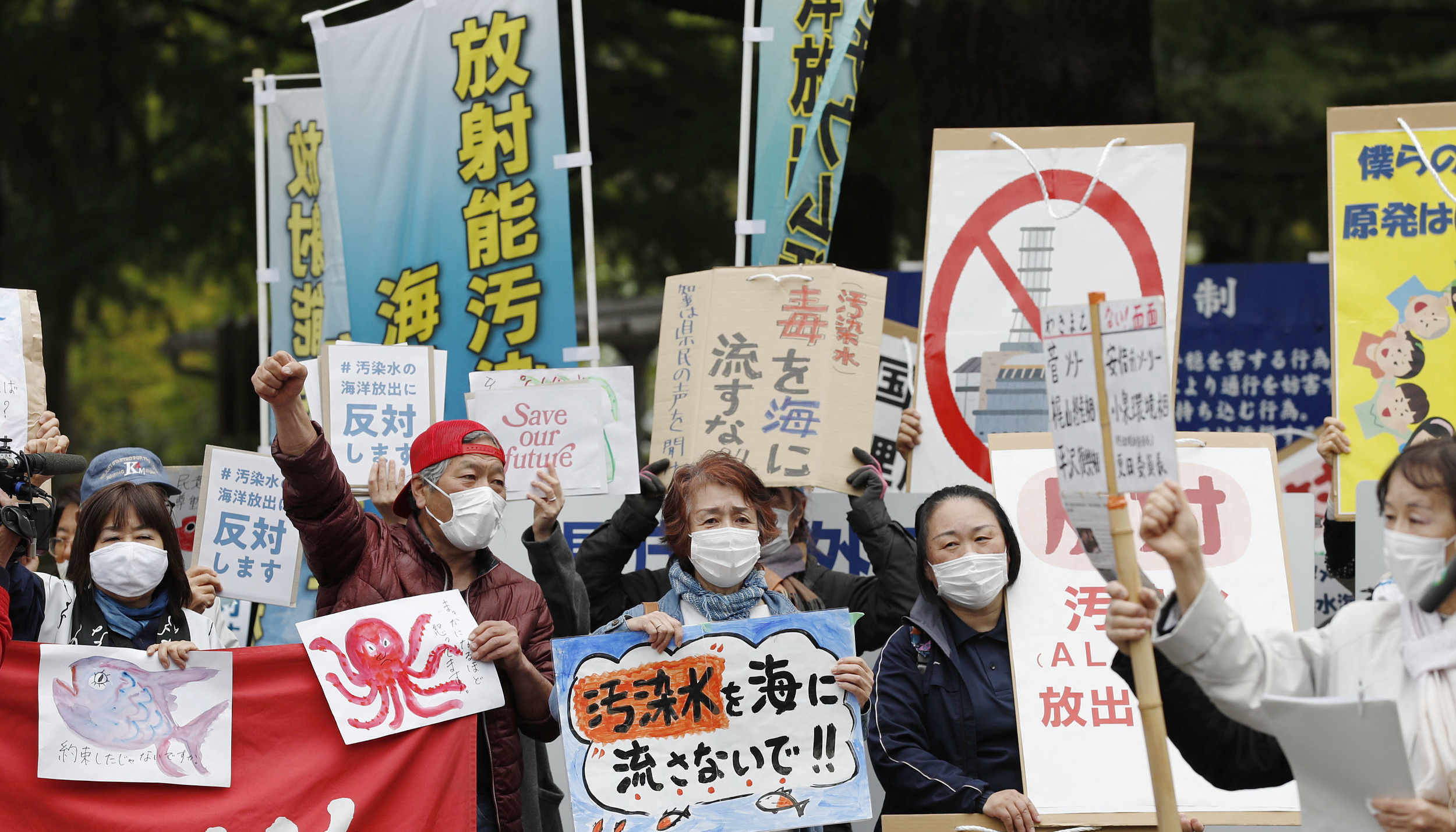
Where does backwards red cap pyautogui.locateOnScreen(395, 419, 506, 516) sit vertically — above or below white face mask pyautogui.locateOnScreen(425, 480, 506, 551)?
above

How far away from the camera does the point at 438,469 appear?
4348mm

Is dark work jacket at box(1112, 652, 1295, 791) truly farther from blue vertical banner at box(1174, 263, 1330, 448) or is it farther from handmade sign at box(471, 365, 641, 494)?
blue vertical banner at box(1174, 263, 1330, 448)

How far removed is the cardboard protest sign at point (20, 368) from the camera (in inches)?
184

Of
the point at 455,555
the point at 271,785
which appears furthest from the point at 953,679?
the point at 271,785

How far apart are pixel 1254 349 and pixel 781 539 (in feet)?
16.4

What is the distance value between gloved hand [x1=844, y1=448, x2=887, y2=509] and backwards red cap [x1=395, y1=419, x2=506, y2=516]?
1215 millimetres

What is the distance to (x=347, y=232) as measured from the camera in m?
6.57

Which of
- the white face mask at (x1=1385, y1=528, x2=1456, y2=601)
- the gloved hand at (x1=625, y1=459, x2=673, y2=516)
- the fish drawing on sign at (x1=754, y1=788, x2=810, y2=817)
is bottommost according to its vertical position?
the fish drawing on sign at (x1=754, y1=788, x2=810, y2=817)

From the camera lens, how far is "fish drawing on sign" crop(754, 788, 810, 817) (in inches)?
163

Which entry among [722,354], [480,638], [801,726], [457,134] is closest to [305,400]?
[457,134]

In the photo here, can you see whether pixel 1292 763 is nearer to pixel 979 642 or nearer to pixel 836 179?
pixel 979 642

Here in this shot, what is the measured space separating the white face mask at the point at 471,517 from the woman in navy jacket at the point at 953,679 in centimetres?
121

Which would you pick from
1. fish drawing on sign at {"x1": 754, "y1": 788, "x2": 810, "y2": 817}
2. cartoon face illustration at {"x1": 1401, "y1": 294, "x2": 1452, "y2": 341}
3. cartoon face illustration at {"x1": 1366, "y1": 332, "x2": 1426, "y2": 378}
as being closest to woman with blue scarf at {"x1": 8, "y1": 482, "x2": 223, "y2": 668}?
fish drawing on sign at {"x1": 754, "y1": 788, "x2": 810, "y2": 817}

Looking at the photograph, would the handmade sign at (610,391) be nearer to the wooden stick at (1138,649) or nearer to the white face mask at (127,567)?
the white face mask at (127,567)
